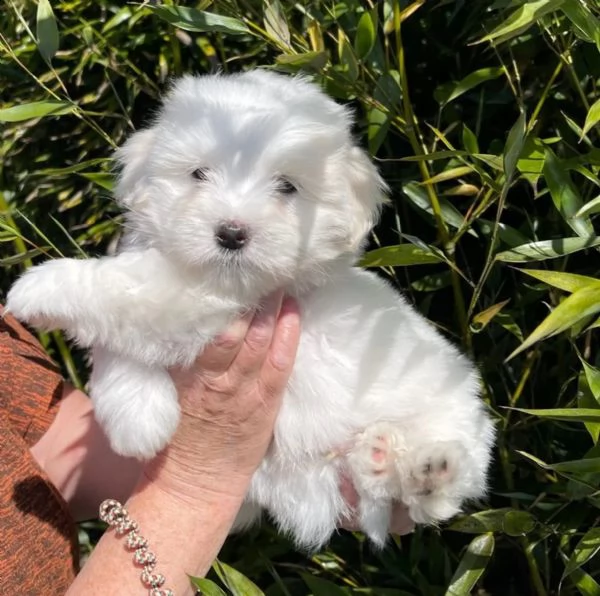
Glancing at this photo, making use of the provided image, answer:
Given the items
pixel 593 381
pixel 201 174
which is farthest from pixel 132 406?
pixel 593 381

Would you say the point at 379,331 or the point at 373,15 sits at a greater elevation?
the point at 373,15

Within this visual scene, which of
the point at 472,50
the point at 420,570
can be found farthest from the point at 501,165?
the point at 420,570

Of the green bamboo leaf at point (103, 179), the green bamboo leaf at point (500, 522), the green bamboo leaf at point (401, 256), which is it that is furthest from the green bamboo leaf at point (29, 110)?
the green bamboo leaf at point (500, 522)

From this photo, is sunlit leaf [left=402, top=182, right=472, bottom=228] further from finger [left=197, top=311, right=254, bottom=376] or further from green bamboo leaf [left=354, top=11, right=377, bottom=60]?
finger [left=197, top=311, right=254, bottom=376]

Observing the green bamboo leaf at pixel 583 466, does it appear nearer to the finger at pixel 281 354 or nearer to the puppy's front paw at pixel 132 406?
the finger at pixel 281 354

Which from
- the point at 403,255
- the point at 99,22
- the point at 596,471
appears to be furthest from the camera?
the point at 99,22

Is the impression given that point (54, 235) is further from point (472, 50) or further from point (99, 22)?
point (472, 50)

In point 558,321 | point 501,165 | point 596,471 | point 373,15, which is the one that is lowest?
point 596,471
